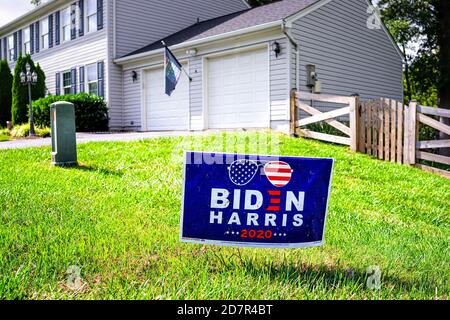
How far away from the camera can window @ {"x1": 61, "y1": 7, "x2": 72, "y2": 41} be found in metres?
19.7

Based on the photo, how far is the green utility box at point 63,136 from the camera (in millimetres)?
7535

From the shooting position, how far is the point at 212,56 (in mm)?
13695

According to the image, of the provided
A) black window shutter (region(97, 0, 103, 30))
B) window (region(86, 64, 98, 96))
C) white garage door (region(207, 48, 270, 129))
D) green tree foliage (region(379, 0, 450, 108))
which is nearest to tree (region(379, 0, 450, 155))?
green tree foliage (region(379, 0, 450, 108))

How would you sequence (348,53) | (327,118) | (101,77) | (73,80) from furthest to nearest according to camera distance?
1. (73,80)
2. (101,77)
3. (348,53)
4. (327,118)

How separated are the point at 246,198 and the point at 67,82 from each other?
18703 millimetres

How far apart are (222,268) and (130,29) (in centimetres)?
1597

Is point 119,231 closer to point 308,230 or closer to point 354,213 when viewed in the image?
point 308,230

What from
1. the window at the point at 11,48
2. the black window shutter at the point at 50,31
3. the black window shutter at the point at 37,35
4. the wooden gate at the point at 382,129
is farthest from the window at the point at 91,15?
the wooden gate at the point at 382,129

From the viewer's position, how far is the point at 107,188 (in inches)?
228

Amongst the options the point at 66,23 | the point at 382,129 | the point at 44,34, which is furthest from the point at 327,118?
the point at 44,34

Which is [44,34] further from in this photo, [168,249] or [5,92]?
[168,249]
